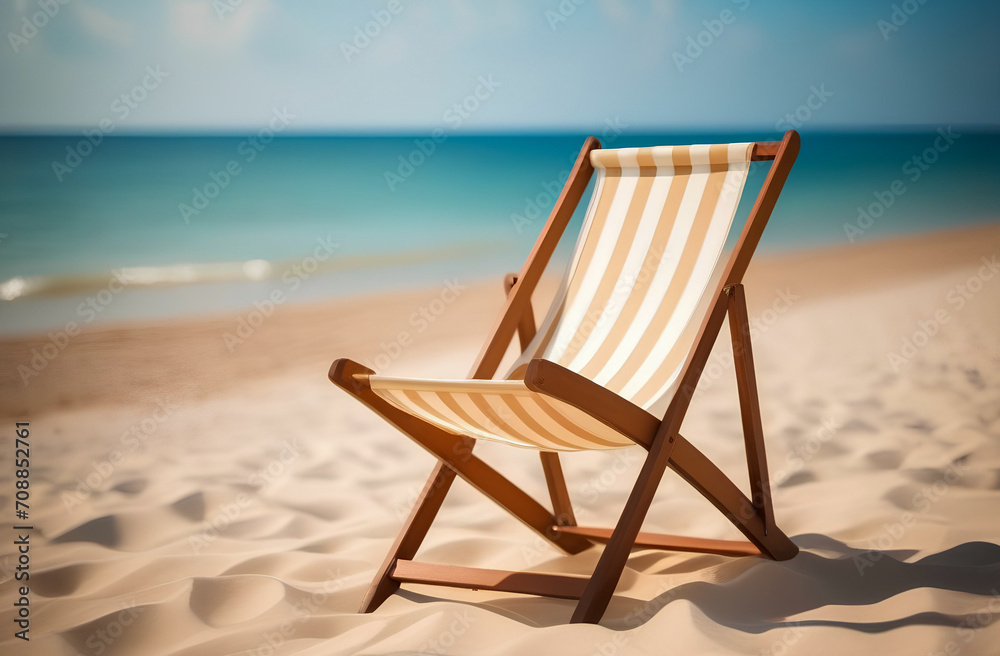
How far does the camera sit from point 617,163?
7.91ft

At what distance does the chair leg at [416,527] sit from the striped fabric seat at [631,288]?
193mm

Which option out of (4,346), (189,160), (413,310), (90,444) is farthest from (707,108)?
(90,444)

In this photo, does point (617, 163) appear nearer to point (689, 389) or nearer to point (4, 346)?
point (689, 389)

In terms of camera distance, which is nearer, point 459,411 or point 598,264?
point 459,411

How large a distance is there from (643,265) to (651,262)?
3 centimetres

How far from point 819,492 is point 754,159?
3.68ft

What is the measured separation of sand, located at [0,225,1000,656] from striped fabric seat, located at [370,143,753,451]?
392mm

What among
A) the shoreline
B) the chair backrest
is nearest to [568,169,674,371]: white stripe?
the chair backrest

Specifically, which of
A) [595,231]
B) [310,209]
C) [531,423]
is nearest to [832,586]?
[531,423]

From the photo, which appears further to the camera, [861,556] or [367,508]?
[367,508]

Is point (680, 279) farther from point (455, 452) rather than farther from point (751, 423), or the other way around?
point (455, 452)

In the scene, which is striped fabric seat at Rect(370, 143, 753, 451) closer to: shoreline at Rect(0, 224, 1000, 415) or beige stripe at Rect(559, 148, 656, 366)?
beige stripe at Rect(559, 148, 656, 366)

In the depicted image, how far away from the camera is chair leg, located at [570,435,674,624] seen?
1.64 m

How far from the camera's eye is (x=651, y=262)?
2.26 metres
